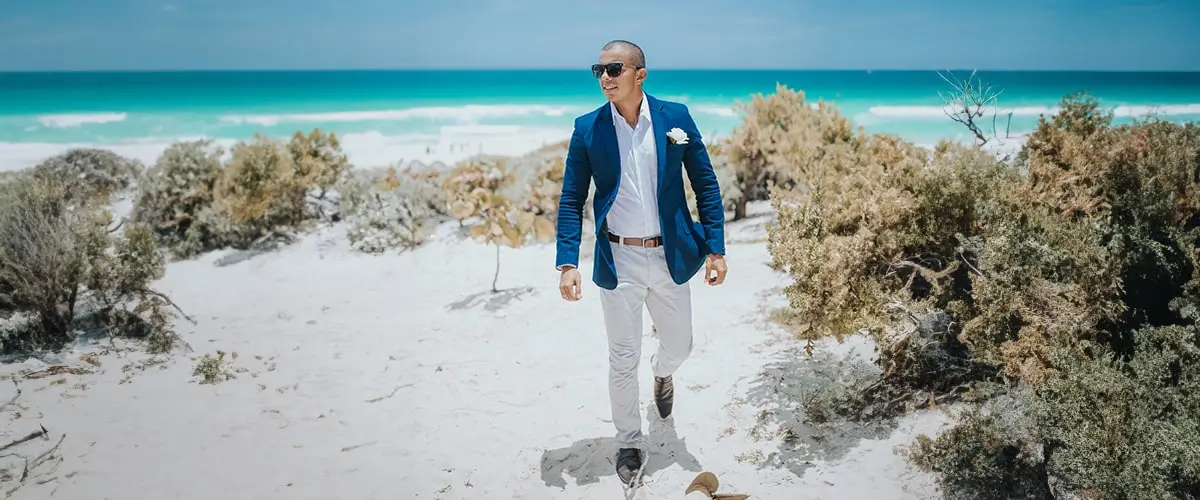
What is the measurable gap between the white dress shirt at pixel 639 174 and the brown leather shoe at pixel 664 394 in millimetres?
1007

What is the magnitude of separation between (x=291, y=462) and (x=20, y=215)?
10.4 feet

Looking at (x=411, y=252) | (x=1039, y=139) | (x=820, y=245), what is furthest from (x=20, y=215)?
(x=1039, y=139)

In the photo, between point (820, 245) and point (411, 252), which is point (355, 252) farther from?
point (820, 245)

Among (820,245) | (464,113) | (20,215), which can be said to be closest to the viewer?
(820,245)

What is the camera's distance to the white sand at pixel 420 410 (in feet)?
11.1

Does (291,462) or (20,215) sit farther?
(20,215)

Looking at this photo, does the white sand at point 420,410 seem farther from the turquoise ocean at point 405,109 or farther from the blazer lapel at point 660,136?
the turquoise ocean at point 405,109

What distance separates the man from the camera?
3.06 m

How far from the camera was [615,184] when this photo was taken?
122 inches

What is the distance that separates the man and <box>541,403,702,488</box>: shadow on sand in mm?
255

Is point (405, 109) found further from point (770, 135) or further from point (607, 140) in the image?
point (607, 140)

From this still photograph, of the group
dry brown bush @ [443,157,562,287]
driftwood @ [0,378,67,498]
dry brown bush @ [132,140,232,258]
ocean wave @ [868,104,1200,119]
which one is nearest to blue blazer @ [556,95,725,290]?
driftwood @ [0,378,67,498]

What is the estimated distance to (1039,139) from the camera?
4469 mm

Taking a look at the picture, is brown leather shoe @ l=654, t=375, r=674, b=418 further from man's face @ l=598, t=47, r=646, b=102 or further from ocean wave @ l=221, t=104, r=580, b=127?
ocean wave @ l=221, t=104, r=580, b=127
